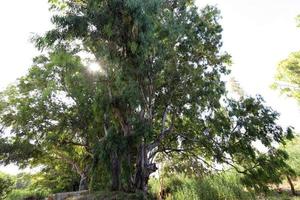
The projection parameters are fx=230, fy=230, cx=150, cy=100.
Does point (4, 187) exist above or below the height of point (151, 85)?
below

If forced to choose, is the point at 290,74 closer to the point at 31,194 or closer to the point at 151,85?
the point at 151,85

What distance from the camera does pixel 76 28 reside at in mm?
6965

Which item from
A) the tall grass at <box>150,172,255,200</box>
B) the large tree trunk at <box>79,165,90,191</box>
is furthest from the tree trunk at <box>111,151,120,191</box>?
the large tree trunk at <box>79,165,90,191</box>

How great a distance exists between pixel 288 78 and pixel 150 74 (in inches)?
471

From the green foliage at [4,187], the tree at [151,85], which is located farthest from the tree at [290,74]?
the green foliage at [4,187]

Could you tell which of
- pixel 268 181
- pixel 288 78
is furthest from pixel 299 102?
pixel 268 181

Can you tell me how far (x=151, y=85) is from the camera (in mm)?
7949

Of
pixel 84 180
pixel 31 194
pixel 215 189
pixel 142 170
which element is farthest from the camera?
pixel 31 194

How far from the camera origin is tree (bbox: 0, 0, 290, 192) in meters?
6.86

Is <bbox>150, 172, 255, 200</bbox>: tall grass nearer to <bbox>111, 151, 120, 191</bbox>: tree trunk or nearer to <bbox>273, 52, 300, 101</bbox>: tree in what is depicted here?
<bbox>111, 151, 120, 191</bbox>: tree trunk

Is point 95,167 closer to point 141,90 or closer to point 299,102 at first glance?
point 141,90

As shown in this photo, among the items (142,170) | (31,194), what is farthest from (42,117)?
(31,194)

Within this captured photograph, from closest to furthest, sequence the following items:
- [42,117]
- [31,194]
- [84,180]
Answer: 1. [42,117]
2. [84,180]
3. [31,194]

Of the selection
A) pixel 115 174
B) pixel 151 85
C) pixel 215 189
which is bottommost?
pixel 215 189
